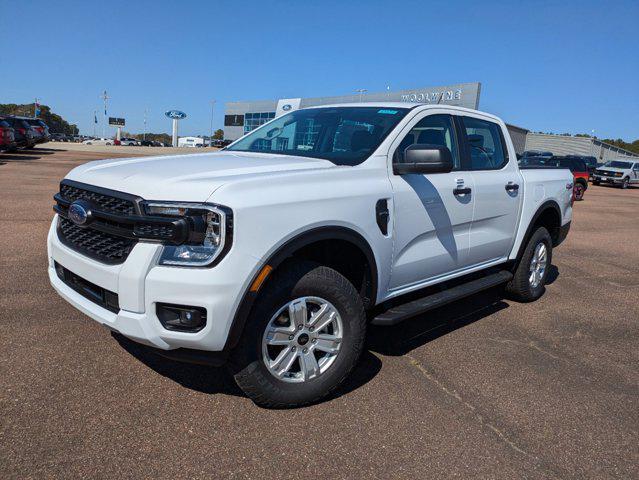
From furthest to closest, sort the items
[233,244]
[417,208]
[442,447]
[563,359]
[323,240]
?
A: [563,359] → [417,208] → [323,240] → [442,447] → [233,244]

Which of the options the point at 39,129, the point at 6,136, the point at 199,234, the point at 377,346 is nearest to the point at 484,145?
the point at 377,346

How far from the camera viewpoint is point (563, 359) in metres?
4.17

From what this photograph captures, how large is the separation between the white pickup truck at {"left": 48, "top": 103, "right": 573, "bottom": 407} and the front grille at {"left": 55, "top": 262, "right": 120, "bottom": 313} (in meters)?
0.01

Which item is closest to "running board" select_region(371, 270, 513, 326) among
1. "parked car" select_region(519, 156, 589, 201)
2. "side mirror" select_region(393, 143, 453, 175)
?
"side mirror" select_region(393, 143, 453, 175)

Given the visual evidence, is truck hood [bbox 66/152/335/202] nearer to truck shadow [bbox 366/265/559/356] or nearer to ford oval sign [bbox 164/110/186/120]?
truck shadow [bbox 366/265/559/356]

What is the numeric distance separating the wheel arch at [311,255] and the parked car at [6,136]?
21.6 meters

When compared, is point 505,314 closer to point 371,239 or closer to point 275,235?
point 371,239

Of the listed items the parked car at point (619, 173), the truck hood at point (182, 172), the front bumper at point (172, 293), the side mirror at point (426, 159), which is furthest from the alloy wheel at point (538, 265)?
the parked car at point (619, 173)

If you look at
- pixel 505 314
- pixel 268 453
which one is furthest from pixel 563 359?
pixel 268 453

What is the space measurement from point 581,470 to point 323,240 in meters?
1.82

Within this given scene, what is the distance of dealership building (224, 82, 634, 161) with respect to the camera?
41500mm

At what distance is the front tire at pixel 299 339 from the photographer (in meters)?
2.89

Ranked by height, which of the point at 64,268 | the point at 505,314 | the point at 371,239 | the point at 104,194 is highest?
the point at 104,194

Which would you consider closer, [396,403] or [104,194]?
[104,194]
